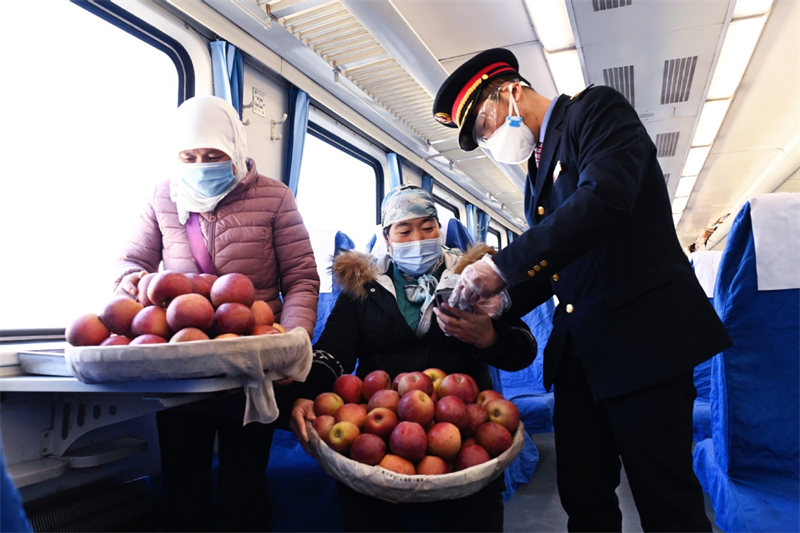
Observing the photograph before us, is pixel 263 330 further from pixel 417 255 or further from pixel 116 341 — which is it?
pixel 417 255

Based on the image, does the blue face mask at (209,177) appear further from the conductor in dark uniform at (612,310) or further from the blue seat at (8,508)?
the blue seat at (8,508)

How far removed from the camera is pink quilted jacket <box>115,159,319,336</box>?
5.92ft

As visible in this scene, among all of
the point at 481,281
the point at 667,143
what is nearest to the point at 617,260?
the point at 481,281

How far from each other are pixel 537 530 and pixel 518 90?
1.85 metres

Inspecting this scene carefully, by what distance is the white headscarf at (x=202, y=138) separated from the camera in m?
1.79

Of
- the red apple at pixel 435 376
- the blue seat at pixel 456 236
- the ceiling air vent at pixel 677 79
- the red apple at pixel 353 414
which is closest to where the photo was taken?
the red apple at pixel 353 414

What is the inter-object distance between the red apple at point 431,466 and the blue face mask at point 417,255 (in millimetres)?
929

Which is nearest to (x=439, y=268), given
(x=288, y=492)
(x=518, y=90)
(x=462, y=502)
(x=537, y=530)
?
(x=518, y=90)

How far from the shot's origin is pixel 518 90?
157 centimetres

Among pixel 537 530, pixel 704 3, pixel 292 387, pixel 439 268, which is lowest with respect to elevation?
pixel 537 530

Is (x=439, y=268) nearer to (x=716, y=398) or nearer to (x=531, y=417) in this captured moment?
(x=716, y=398)

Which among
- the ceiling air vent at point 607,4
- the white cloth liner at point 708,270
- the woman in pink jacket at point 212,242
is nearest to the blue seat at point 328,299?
the woman in pink jacket at point 212,242

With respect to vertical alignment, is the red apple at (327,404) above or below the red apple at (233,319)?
below

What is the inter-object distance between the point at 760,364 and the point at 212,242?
5.87 feet
